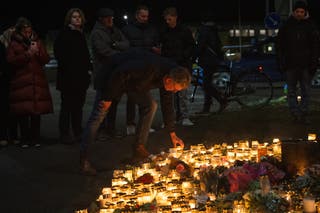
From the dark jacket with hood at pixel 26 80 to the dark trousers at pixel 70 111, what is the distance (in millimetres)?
310

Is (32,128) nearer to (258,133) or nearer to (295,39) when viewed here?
(258,133)

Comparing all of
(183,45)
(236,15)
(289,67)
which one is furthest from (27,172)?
(236,15)

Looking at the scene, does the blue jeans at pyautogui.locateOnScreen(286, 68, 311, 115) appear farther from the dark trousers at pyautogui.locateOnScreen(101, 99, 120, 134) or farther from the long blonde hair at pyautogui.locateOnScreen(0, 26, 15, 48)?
the long blonde hair at pyautogui.locateOnScreen(0, 26, 15, 48)

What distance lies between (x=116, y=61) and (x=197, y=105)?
23.7 ft

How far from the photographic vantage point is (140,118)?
25.2ft

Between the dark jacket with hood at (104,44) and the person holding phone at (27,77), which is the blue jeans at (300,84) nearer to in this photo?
the dark jacket with hood at (104,44)

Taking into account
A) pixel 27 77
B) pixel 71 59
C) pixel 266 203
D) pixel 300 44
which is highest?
pixel 300 44

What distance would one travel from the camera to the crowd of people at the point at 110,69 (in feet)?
23.5

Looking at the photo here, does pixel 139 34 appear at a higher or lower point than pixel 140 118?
higher

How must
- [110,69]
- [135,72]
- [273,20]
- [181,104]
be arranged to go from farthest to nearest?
[273,20], [181,104], [110,69], [135,72]

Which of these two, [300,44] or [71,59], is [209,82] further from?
[71,59]

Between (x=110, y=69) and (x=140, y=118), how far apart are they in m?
0.88

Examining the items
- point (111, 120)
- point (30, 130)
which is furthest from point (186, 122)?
point (30, 130)

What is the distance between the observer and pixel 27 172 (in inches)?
299
